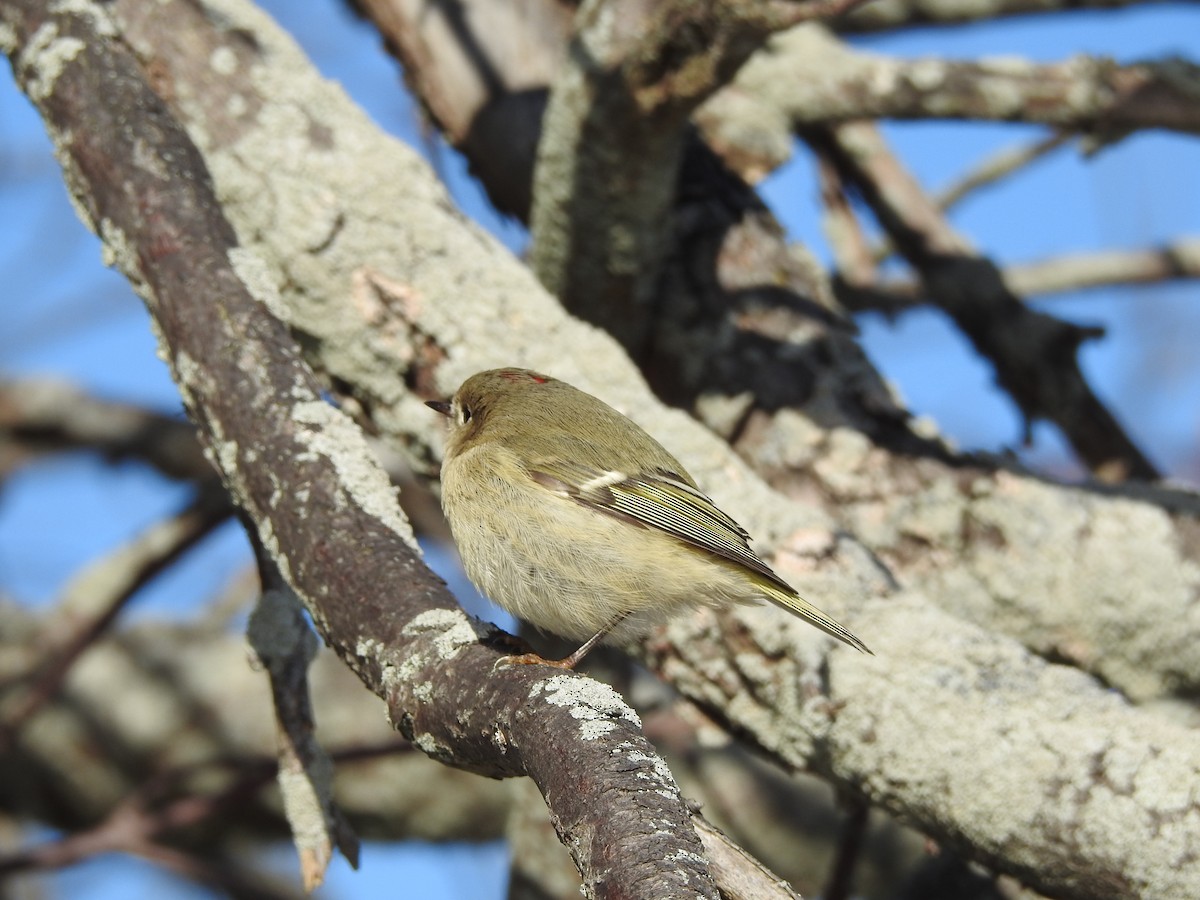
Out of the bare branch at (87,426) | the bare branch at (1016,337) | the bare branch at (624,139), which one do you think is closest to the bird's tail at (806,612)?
the bare branch at (624,139)

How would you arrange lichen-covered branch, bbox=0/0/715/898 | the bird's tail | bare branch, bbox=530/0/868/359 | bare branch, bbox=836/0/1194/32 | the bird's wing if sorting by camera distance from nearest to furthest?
lichen-covered branch, bbox=0/0/715/898 < the bird's tail < the bird's wing < bare branch, bbox=530/0/868/359 < bare branch, bbox=836/0/1194/32

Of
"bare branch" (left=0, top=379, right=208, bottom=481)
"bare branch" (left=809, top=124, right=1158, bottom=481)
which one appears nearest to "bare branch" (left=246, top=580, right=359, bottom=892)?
"bare branch" (left=0, top=379, right=208, bottom=481)

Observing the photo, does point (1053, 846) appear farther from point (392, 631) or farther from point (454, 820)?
point (454, 820)

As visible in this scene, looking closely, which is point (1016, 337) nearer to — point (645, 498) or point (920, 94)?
point (920, 94)

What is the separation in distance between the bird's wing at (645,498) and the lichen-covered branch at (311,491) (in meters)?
0.51

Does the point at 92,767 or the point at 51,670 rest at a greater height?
the point at 51,670

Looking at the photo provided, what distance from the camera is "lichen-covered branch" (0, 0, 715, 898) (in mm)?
1727

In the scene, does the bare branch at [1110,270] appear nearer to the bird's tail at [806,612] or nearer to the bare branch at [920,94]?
the bare branch at [920,94]

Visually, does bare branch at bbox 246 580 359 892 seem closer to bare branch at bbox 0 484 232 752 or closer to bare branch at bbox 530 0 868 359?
bare branch at bbox 530 0 868 359

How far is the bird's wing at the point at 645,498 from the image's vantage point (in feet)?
9.26

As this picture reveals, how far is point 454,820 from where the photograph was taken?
5.12m

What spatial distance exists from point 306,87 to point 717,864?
2.38m

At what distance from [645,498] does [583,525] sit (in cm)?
16

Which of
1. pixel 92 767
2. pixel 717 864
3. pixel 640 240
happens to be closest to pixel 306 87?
pixel 640 240
